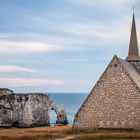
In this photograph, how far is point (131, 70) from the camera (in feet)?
206

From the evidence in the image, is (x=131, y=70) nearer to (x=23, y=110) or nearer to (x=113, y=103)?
(x=113, y=103)

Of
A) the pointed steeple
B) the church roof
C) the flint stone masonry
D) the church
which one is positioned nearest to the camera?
the church

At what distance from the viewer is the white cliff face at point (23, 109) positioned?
74250 mm

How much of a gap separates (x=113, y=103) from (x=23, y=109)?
1992cm

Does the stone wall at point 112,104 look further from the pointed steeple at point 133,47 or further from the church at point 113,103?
the pointed steeple at point 133,47

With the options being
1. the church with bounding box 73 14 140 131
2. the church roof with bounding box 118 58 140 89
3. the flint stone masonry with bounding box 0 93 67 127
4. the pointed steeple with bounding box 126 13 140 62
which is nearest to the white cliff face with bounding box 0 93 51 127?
the flint stone masonry with bounding box 0 93 67 127

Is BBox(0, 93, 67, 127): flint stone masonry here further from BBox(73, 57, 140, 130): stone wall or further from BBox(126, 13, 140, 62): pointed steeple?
BBox(126, 13, 140, 62): pointed steeple

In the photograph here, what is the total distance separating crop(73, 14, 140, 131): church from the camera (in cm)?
5903

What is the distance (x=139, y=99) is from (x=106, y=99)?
3.70 metres

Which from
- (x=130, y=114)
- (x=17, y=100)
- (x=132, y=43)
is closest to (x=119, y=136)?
(x=130, y=114)

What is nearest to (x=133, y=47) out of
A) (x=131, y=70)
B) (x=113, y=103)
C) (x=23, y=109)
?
(x=131, y=70)

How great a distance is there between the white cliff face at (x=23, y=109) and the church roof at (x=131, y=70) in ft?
56.9

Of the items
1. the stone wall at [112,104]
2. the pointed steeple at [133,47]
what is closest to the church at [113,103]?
the stone wall at [112,104]

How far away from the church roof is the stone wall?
0.76 metres
